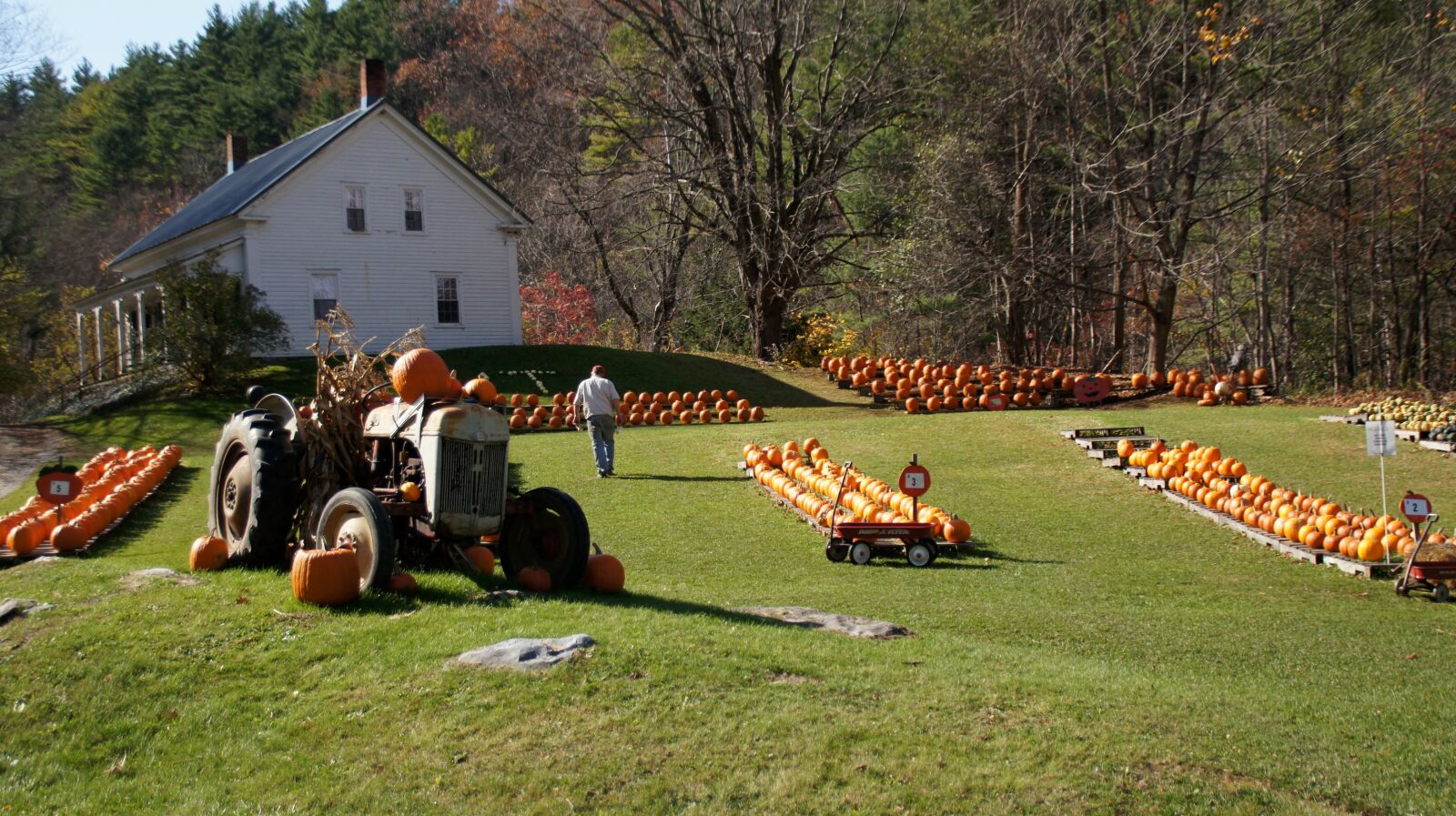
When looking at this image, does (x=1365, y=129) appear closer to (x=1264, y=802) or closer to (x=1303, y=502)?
(x=1303, y=502)

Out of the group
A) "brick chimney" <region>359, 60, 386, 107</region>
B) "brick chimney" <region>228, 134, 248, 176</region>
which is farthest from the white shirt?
"brick chimney" <region>228, 134, 248, 176</region>

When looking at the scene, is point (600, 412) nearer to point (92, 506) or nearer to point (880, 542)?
point (880, 542)

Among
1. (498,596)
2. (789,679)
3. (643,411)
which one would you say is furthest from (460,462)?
(643,411)

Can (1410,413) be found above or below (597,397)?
below

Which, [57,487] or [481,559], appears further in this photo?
[57,487]

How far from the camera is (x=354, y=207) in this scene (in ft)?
120

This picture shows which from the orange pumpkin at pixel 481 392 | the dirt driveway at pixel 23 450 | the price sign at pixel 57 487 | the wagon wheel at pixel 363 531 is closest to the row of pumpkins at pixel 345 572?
the wagon wheel at pixel 363 531

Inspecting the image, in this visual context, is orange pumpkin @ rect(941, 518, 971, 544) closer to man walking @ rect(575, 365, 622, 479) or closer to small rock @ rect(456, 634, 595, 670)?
man walking @ rect(575, 365, 622, 479)

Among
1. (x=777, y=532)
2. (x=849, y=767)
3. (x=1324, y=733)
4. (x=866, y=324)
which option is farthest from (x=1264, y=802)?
(x=866, y=324)

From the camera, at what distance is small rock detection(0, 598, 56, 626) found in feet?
27.9

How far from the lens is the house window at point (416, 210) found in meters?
37.6

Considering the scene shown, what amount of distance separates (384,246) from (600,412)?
20.9 m

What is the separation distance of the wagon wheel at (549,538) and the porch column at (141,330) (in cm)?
2336

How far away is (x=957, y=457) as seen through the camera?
20.5 m
